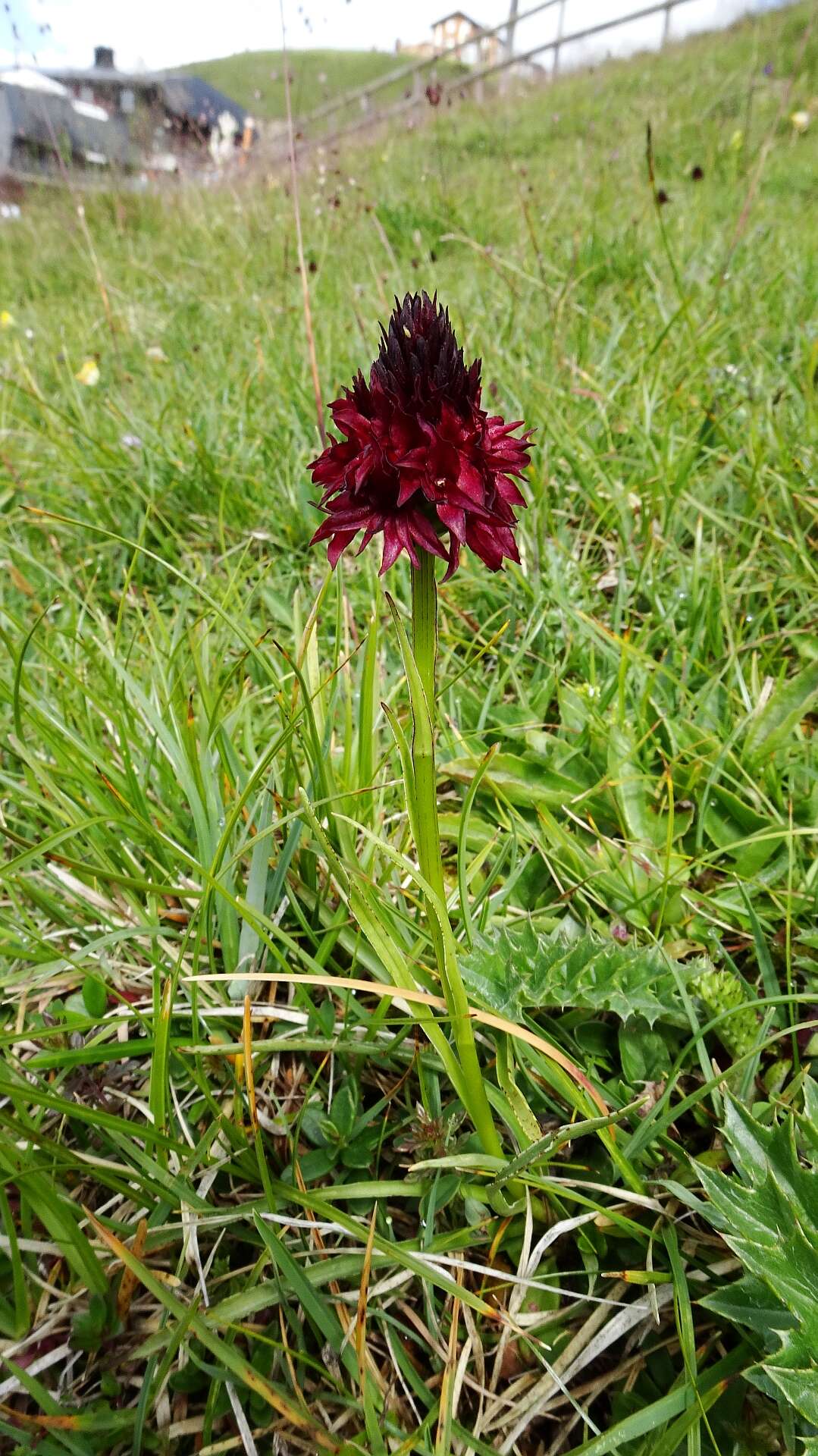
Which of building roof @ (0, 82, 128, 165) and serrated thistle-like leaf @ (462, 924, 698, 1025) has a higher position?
building roof @ (0, 82, 128, 165)

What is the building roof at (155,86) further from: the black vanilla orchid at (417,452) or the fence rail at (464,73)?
the black vanilla orchid at (417,452)

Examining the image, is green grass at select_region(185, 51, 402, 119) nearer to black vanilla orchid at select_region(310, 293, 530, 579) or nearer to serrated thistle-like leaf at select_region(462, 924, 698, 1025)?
black vanilla orchid at select_region(310, 293, 530, 579)

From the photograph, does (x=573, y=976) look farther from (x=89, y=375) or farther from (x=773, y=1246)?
(x=89, y=375)

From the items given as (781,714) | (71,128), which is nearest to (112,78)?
(71,128)

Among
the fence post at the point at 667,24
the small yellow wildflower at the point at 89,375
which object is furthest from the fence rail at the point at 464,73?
the small yellow wildflower at the point at 89,375

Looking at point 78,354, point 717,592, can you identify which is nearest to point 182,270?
point 78,354

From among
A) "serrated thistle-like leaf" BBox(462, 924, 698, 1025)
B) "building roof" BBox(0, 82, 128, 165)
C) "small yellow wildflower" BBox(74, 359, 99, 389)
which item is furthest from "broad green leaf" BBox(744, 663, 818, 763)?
"building roof" BBox(0, 82, 128, 165)

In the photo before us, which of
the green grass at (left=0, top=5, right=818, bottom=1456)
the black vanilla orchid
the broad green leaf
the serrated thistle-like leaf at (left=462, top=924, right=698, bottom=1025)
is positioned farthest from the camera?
the broad green leaf

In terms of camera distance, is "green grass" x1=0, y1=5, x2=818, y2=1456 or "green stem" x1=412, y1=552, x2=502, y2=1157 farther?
"green grass" x1=0, y1=5, x2=818, y2=1456
